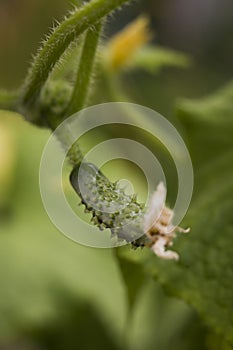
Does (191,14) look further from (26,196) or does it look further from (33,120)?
(33,120)

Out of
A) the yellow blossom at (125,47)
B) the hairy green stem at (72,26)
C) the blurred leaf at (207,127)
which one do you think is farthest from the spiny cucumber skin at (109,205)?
the yellow blossom at (125,47)

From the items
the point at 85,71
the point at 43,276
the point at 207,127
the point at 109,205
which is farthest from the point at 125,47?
the point at 109,205

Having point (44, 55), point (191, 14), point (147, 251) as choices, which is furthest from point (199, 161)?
point (191, 14)

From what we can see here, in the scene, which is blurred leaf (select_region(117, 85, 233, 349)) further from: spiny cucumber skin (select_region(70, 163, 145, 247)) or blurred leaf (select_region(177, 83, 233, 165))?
spiny cucumber skin (select_region(70, 163, 145, 247))

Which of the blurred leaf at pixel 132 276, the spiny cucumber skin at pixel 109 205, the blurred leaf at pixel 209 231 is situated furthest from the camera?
the blurred leaf at pixel 132 276

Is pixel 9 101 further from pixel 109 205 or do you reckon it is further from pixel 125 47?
pixel 125 47

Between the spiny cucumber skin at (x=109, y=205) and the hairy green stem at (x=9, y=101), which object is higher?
the spiny cucumber skin at (x=109, y=205)

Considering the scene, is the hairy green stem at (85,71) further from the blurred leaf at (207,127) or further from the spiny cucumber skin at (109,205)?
the blurred leaf at (207,127)
